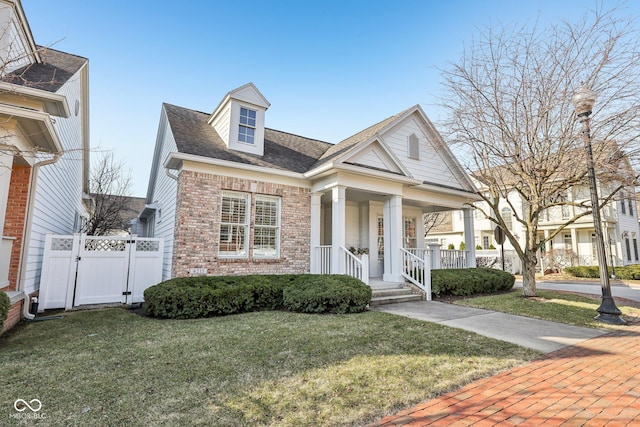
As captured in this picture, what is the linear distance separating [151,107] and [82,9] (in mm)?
5666

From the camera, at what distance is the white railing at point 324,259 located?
9.64 metres

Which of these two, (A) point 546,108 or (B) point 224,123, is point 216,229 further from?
(A) point 546,108

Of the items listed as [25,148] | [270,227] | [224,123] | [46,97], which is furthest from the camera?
[224,123]

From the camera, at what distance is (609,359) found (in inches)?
169

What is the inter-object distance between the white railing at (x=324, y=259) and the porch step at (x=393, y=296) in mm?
1590

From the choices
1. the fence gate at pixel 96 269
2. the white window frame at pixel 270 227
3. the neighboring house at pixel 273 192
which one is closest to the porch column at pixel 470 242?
the neighboring house at pixel 273 192

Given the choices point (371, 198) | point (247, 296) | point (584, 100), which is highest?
point (584, 100)

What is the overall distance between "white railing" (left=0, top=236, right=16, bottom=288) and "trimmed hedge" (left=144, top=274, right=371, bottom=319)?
2.36 m

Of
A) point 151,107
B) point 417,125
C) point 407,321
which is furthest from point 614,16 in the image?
point 151,107

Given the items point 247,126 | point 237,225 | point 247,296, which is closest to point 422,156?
point 247,126

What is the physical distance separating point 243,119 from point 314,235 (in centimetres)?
444

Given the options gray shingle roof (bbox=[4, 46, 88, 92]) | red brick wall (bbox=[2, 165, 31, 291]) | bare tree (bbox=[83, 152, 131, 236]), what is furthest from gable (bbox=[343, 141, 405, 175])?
bare tree (bbox=[83, 152, 131, 236])

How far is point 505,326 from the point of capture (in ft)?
19.8

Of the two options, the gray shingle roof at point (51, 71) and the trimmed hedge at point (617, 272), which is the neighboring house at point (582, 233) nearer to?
the trimmed hedge at point (617, 272)
